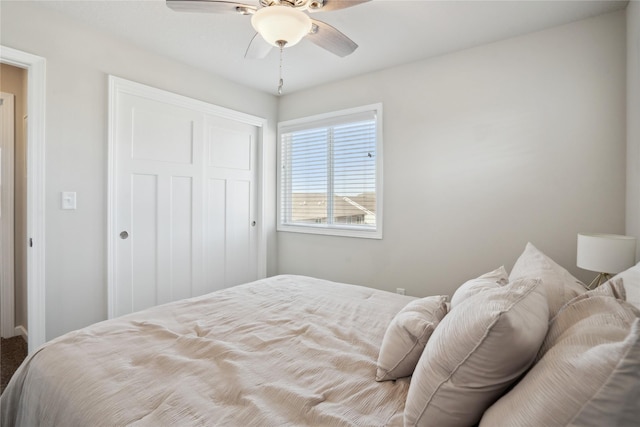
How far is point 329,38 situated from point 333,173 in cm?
180

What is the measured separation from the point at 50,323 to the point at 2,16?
6.77 ft

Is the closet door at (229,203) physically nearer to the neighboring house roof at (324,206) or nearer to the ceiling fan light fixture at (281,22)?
the neighboring house roof at (324,206)

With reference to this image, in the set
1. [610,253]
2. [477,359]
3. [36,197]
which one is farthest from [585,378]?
[36,197]

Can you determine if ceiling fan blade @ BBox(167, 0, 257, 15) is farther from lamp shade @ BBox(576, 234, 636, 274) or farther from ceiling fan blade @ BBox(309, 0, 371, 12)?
lamp shade @ BBox(576, 234, 636, 274)

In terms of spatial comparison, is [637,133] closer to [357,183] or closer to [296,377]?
[357,183]

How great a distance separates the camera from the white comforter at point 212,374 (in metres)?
0.89

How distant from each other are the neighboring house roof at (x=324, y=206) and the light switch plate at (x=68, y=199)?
86.1 inches

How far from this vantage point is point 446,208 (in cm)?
276

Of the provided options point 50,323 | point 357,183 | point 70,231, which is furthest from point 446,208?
point 50,323

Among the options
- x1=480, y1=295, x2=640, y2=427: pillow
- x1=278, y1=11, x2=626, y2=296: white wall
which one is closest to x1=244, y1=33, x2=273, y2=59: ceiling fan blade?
x1=278, y1=11, x2=626, y2=296: white wall

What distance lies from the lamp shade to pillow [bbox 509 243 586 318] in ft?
1.16

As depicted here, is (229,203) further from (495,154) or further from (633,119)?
(633,119)

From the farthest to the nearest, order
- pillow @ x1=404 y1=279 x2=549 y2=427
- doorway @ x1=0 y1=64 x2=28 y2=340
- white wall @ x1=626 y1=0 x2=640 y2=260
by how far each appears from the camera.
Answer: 1. doorway @ x1=0 y1=64 x2=28 y2=340
2. white wall @ x1=626 y1=0 x2=640 y2=260
3. pillow @ x1=404 y1=279 x2=549 y2=427

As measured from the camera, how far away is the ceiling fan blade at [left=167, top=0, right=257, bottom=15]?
151 centimetres
